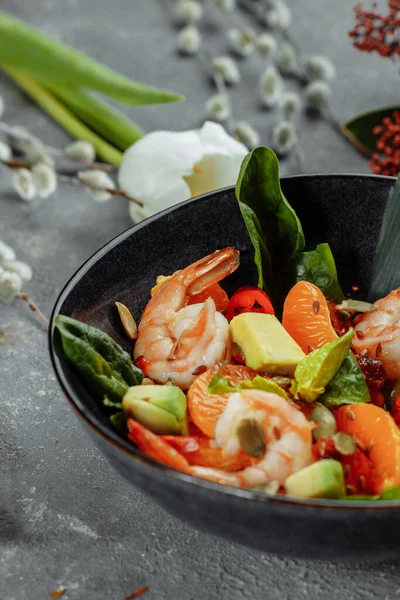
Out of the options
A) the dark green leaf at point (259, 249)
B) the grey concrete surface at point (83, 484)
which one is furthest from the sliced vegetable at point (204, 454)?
the dark green leaf at point (259, 249)

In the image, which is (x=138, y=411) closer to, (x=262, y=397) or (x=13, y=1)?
(x=262, y=397)

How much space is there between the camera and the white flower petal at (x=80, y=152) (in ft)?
7.79

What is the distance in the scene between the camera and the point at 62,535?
4.72 feet

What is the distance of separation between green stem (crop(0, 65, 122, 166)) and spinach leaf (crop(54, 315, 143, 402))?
1062 millimetres

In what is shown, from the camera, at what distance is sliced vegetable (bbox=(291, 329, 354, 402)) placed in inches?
53.6

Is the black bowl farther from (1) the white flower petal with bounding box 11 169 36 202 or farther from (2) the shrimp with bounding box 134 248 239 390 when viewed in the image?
(1) the white flower petal with bounding box 11 169 36 202

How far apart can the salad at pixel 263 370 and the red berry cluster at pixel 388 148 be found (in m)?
0.64

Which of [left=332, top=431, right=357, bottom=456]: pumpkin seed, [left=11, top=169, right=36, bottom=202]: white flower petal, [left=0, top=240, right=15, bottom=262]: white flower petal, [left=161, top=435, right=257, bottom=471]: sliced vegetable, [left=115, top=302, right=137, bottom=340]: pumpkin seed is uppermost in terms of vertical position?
[left=332, top=431, right=357, bottom=456]: pumpkin seed

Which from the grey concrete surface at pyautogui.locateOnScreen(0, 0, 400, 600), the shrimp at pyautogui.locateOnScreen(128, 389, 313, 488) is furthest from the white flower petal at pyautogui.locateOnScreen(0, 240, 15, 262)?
the shrimp at pyautogui.locateOnScreen(128, 389, 313, 488)

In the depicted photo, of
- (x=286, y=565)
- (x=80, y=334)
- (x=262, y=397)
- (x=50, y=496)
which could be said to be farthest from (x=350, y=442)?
(x=50, y=496)

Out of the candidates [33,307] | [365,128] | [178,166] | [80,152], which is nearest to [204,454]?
[33,307]

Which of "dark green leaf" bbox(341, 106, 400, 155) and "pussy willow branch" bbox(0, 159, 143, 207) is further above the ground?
"dark green leaf" bbox(341, 106, 400, 155)

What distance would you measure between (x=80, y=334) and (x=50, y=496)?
342 millimetres

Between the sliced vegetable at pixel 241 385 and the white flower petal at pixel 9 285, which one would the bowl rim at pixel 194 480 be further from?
the white flower petal at pixel 9 285
